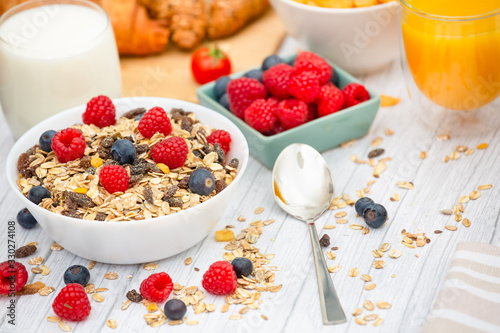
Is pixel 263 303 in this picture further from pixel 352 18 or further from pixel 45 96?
pixel 352 18

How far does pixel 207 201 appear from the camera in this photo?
127 centimetres

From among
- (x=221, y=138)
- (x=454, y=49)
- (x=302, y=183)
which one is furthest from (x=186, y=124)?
(x=454, y=49)

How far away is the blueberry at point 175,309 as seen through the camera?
119 cm

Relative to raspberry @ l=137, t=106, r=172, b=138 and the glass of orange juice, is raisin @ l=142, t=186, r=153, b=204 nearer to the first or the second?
raspberry @ l=137, t=106, r=172, b=138

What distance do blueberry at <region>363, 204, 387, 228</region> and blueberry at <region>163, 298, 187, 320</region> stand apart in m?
0.45

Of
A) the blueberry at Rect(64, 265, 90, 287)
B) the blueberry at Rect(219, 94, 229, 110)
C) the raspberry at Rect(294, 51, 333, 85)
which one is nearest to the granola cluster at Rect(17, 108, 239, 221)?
the blueberry at Rect(64, 265, 90, 287)

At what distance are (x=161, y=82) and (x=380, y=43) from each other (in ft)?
2.18

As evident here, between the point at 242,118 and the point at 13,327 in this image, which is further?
the point at 242,118

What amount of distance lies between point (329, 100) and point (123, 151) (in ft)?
1.79

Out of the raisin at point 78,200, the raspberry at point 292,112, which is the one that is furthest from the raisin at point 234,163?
the raisin at point 78,200

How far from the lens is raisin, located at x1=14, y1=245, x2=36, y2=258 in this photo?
1369 millimetres

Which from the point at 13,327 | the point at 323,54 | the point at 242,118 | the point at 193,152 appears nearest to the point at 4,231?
the point at 13,327

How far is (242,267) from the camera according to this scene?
4.19ft

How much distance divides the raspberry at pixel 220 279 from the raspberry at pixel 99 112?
466 mm
